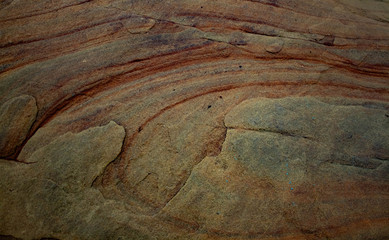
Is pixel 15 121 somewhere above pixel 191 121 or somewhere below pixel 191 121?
below

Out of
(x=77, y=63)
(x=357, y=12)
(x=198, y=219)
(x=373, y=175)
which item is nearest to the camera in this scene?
(x=198, y=219)

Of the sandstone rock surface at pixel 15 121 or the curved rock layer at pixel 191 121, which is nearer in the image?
the curved rock layer at pixel 191 121

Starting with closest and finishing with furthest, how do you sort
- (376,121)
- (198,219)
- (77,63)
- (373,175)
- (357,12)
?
(198,219), (373,175), (376,121), (77,63), (357,12)

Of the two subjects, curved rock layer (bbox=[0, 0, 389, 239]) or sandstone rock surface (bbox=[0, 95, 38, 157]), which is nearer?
curved rock layer (bbox=[0, 0, 389, 239])

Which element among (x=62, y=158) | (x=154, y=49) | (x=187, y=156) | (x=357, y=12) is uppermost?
(x=357, y=12)

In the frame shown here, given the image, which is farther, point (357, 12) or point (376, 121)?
point (357, 12)

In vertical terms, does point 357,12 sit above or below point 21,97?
above

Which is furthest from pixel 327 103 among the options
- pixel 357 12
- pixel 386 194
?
→ pixel 357 12

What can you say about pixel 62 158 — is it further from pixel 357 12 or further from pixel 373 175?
pixel 357 12
